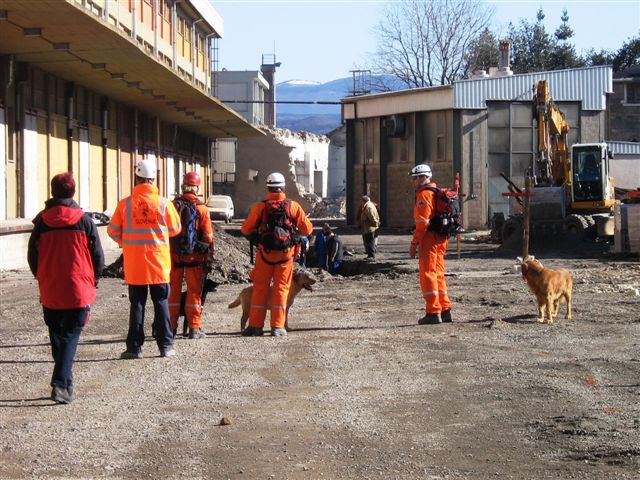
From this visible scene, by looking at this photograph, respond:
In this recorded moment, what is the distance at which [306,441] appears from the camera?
6.79 metres

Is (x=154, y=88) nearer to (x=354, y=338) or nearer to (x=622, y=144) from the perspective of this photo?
(x=354, y=338)

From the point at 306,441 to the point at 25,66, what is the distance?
2144 cm

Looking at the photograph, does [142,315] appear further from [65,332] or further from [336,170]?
[336,170]

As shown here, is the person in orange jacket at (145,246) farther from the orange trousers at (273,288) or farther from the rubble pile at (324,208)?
the rubble pile at (324,208)

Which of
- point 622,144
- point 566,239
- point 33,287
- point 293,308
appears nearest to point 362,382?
point 293,308

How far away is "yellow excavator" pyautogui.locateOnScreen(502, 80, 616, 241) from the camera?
31203 millimetres

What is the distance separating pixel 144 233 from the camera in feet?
32.4

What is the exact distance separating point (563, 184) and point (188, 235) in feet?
76.8

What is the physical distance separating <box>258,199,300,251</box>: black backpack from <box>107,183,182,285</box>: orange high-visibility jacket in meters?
1.61

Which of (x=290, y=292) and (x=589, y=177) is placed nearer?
(x=290, y=292)

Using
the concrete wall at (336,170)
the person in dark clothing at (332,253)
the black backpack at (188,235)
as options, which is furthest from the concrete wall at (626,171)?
the black backpack at (188,235)

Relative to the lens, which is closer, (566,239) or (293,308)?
(293,308)

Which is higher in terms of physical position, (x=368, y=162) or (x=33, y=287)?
(x=368, y=162)

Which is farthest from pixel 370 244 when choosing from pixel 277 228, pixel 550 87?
pixel 550 87
